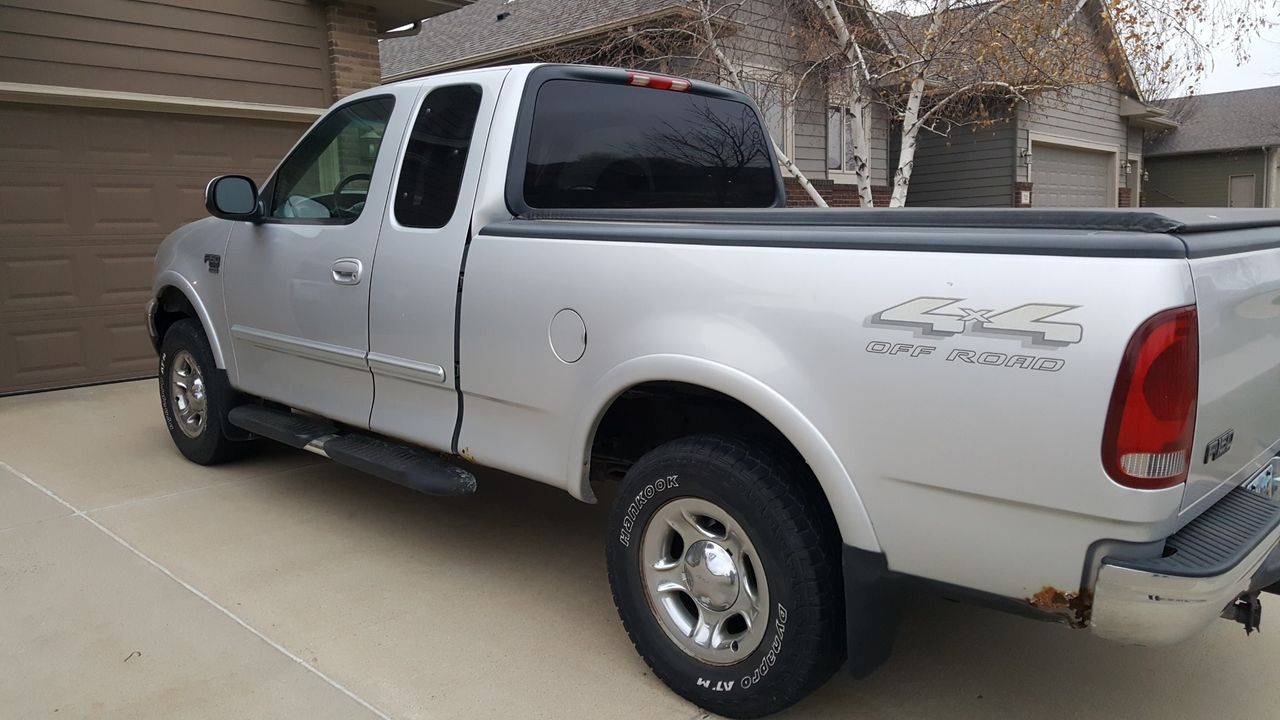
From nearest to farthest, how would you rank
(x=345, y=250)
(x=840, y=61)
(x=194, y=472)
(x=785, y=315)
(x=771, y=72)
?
(x=785, y=315)
(x=345, y=250)
(x=194, y=472)
(x=840, y=61)
(x=771, y=72)

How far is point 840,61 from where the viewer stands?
10.9 meters

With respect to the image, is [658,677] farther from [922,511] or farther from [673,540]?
[922,511]

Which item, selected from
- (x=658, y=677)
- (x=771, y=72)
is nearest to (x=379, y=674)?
(x=658, y=677)

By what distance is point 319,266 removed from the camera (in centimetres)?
430

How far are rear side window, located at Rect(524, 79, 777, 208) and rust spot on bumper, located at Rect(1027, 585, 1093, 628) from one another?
7.63 ft

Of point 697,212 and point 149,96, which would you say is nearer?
point 697,212

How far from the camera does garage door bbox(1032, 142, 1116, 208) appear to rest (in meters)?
18.5

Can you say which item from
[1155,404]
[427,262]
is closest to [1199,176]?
[427,262]

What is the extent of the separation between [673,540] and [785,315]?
883 millimetres

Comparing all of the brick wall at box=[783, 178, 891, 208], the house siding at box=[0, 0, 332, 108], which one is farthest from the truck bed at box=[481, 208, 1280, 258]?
Answer: the brick wall at box=[783, 178, 891, 208]

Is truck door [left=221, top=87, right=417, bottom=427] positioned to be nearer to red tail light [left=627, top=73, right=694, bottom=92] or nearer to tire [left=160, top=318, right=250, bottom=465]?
tire [left=160, top=318, right=250, bottom=465]

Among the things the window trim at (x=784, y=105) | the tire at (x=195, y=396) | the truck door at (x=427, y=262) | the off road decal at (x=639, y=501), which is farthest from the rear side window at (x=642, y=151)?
the window trim at (x=784, y=105)

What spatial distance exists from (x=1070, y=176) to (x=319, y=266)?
18.7 m

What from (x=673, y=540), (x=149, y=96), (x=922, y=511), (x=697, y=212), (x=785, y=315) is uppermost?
(x=149, y=96)
